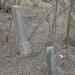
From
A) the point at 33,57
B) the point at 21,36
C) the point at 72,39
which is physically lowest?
the point at 33,57

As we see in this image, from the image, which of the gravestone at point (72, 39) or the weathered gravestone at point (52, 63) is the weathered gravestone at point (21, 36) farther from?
the gravestone at point (72, 39)

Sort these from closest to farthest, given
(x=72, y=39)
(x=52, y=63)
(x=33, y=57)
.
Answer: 1. (x=52, y=63)
2. (x=33, y=57)
3. (x=72, y=39)

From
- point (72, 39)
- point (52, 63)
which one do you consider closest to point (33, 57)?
point (52, 63)

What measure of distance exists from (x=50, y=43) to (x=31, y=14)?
1.41 m

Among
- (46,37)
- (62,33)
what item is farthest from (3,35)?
(62,33)

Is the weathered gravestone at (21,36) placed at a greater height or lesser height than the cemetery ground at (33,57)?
greater

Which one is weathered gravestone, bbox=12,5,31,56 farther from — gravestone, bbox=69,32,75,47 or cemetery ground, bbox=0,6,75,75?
gravestone, bbox=69,32,75,47

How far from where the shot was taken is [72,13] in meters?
4.56

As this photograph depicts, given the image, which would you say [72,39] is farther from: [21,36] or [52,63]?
[52,63]

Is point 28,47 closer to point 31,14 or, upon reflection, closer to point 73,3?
point 73,3

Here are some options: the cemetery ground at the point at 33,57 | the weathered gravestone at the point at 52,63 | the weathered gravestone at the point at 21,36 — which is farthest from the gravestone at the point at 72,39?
the weathered gravestone at the point at 52,63

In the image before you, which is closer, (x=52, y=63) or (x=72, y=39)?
(x=52, y=63)

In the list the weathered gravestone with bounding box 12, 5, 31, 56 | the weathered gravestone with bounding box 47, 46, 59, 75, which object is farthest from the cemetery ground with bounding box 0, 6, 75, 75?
the weathered gravestone with bounding box 47, 46, 59, 75

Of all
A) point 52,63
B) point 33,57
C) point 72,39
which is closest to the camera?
point 52,63
